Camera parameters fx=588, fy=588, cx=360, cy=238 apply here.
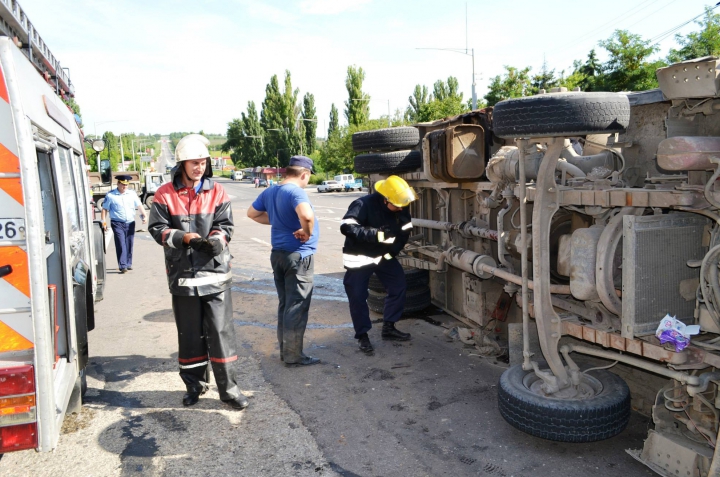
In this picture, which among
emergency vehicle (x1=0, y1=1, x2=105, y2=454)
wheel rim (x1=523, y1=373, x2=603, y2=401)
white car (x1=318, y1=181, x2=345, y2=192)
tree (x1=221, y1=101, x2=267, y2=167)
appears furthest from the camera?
tree (x1=221, y1=101, x2=267, y2=167)

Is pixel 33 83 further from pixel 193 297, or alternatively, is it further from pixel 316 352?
pixel 316 352

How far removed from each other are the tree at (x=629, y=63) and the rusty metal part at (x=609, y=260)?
23360 mm

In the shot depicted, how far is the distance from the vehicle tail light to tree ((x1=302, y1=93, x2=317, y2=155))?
70949mm

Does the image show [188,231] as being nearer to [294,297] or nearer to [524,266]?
[294,297]

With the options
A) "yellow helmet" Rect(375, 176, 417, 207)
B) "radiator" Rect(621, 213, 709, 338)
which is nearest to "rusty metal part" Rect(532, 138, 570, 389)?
"radiator" Rect(621, 213, 709, 338)

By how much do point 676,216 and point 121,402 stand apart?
410 cm

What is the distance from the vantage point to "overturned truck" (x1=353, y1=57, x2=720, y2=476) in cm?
313

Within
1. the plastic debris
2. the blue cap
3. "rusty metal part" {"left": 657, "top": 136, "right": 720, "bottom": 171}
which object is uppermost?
the blue cap

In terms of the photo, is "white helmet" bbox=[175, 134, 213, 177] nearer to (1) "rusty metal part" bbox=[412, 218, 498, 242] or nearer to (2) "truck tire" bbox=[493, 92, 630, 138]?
(2) "truck tire" bbox=[493, 92, 630, 138]

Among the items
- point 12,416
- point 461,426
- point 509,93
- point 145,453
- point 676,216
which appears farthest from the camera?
point 509,93

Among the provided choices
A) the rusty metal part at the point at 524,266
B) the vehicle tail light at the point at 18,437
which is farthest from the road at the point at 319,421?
the vehicle tail light at the point at 18,437

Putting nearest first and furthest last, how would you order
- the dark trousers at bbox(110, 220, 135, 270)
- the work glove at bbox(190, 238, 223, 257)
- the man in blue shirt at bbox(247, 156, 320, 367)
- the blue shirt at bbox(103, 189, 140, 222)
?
the work glove at bbox(190, 238, 223, 257) → the man in blue shirt at bbox(247, 156, 320, 367) → the blue shirt at bbox(103, 189, 140, 222) → the dark trousers at bbox(110, 220, 135, 270)

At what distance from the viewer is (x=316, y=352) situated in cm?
568

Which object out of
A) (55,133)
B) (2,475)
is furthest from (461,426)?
(55,133)
